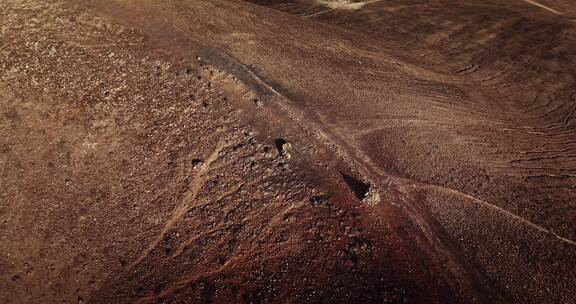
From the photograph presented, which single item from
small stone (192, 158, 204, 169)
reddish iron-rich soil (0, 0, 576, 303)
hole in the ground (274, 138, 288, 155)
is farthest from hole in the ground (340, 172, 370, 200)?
small stone (192, 158, 204, 169)

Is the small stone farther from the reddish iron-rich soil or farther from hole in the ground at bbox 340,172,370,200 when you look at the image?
hole in the ground at bbox 340,172,370,200

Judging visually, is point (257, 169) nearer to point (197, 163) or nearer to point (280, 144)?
point (280, 144)

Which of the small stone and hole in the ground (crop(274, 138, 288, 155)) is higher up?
hole in the ground (crop(274, 138, 288, 155))

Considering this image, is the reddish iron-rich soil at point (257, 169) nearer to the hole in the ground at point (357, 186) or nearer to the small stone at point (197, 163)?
the hole in the ground at point (357, 186)

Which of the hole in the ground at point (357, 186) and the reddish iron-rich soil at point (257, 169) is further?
the hole in the ground at point (357, 186)

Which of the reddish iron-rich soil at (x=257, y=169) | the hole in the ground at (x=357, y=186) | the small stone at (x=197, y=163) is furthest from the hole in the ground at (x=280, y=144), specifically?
the small stone at (x=197, y=163)

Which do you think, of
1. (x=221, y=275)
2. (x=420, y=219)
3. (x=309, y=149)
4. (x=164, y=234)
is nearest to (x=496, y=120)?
(x=420, y=219)
